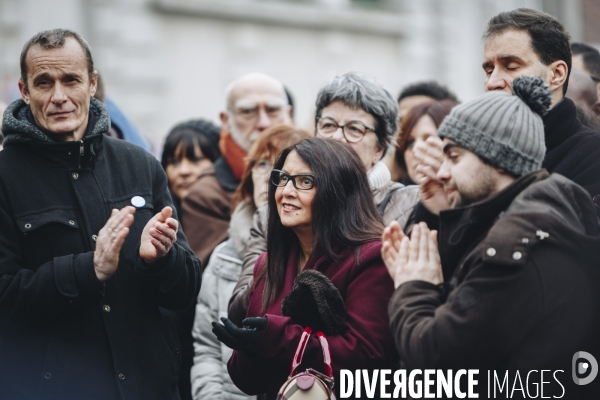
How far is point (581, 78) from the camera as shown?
215 inches

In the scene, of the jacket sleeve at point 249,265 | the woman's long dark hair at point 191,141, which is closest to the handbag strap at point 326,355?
the jacket sleeve at point 249,265

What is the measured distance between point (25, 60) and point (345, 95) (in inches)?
61.9

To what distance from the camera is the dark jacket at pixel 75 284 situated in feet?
13.1

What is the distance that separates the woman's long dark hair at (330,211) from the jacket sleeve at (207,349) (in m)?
0.94

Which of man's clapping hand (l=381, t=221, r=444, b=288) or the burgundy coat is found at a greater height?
man's clapping hand (l=381, t=221, r=444, b=288)

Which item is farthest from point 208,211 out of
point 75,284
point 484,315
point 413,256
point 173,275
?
point 484,315

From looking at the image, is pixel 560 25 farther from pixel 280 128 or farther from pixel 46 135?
pixel 46 135

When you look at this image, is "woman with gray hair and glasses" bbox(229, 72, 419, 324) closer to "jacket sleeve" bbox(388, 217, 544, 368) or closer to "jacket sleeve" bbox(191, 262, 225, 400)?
"jacket sleeve" bbox(191, 262, 225, 400)

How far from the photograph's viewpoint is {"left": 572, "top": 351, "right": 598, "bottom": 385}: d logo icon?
3.29 meters

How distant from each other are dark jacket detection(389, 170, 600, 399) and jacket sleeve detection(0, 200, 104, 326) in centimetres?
129

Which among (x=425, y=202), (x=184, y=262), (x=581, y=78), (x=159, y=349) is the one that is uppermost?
(x=581, y=78)

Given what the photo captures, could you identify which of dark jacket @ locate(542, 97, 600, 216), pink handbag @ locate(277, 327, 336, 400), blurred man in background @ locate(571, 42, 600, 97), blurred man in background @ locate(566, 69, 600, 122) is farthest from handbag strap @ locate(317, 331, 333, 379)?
blurred man in background @ locate(571, 42, 600, 97)

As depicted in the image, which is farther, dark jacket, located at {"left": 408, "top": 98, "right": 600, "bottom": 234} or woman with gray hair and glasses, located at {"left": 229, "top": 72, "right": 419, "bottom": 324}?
woman with gray hair and glasses, located at {"left": 229, "top": 72, "right": 419, "bottom": 324}

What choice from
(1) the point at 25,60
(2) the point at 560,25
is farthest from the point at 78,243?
(2) the point at 560,25
